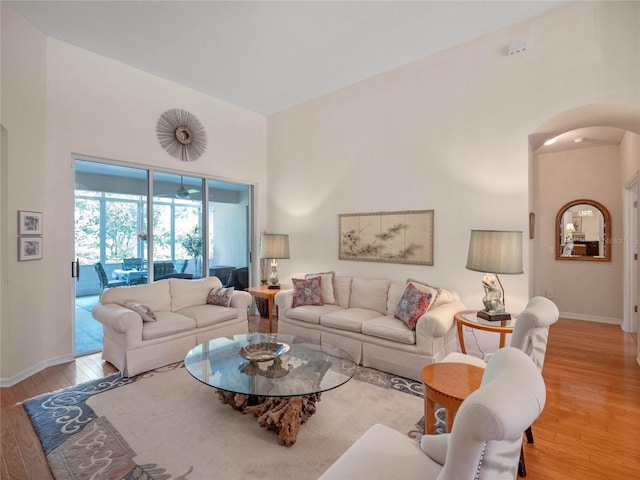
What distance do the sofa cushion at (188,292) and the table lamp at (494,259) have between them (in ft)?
10.8

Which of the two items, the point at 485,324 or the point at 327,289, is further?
the point at 327,289

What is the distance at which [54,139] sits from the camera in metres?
3.61

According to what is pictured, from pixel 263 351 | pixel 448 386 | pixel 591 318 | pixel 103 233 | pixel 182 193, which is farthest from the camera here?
pixel 591 318

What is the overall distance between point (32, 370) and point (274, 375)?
9.15 ft

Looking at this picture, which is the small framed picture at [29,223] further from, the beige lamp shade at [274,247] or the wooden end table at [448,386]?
the wooden end table at [448,386]

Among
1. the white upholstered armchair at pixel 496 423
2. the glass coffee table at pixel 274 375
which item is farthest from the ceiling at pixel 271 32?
the white upholstered armchair at pixel 496 423

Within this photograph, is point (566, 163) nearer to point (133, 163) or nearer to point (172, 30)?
point (172, 30)

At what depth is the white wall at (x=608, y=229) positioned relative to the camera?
518 centimetres

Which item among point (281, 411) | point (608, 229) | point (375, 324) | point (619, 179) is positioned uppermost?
point (619, 179)

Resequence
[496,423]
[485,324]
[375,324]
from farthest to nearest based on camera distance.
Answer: [375,324] < [485,324] < [496,423]

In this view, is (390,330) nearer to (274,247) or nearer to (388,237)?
(388,237)

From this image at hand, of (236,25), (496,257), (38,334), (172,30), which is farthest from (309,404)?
(172,30)

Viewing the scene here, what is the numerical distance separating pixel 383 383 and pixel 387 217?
6.94 feet

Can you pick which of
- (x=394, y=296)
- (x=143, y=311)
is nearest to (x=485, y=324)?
(x=394, y=296)
